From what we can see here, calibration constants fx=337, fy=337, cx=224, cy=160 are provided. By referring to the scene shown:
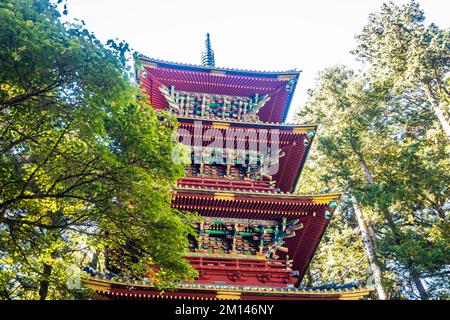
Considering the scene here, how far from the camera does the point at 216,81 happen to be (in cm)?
1480

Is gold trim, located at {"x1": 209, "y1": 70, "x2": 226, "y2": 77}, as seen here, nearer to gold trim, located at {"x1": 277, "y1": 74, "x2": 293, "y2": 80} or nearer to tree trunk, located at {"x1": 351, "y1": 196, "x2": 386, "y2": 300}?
gold trim, located at {"x1": 277, "y1": 74, "x2": 293, "y2": 80}

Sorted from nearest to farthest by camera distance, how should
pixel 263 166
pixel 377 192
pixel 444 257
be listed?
pixel 263 166, pixel 444 257, pixel 377 192

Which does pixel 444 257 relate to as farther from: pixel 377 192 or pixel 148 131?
pixel 148 131

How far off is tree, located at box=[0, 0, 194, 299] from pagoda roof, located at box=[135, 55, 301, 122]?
780 cm

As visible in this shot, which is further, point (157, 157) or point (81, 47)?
point (157, 157)

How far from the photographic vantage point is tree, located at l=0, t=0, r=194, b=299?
507 centimetres

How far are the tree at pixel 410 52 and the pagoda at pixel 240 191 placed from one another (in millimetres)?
6501

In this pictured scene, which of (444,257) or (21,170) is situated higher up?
(444,257)

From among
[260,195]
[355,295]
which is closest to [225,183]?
[260,195]

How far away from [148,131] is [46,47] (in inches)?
87.0

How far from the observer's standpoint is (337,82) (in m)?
23.3

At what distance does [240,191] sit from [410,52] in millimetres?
12242

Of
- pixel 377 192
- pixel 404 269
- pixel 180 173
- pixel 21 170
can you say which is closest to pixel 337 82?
pixel 377 192

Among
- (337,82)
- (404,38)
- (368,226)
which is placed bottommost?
(368,226)
